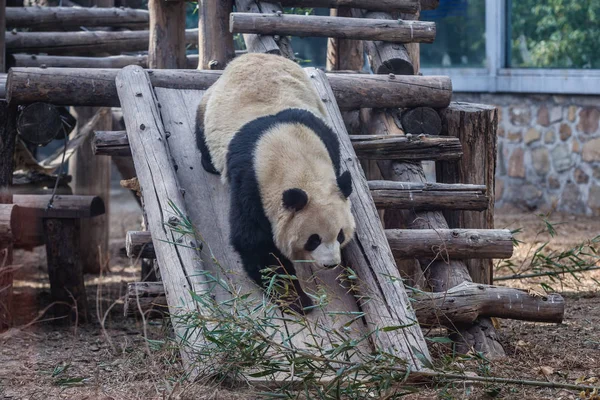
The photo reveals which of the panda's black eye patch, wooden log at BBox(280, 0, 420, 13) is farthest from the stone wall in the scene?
the panda's black eye patch

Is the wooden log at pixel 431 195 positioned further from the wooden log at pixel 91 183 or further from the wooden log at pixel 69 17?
the wooden log at pixel 69 17

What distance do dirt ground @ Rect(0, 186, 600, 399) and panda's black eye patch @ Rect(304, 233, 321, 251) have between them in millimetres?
789

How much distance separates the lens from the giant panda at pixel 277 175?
12.6 ft

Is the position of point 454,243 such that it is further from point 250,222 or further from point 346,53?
point 346,53

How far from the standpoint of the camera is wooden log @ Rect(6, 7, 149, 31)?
763cm

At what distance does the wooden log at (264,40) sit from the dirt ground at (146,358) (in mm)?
2212

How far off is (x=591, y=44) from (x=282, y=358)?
7130 millimetres

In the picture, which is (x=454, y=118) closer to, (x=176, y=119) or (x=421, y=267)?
(x=421, y=267)

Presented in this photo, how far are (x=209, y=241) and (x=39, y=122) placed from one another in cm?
179

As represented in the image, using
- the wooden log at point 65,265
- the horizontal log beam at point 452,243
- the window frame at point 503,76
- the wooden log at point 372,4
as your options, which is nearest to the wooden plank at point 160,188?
the horizontal log beam at point 452,243

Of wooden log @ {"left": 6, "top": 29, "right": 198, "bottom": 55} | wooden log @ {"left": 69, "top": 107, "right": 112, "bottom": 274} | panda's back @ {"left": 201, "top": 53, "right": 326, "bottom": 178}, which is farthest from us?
wooden log @ {"left": 69, "top": 107, "right": 112, "bottom": 274}

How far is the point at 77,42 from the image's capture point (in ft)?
25.4

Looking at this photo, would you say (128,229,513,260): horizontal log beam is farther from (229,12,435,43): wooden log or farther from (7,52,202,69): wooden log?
(7,52,202,69): wooden log

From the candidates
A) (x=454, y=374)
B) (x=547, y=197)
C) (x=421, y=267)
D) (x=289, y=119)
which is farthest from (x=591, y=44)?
(x=454, y=374)
